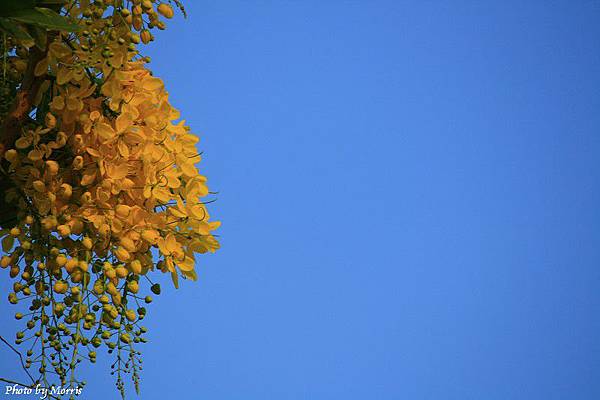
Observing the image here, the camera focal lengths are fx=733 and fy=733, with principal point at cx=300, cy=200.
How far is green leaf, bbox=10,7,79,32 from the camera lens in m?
0.40

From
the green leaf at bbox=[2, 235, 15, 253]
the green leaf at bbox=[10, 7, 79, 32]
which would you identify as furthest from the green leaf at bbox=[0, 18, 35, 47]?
the green leaf at bbox=[2, 235, 15, 253]

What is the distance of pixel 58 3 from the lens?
17.8 inches

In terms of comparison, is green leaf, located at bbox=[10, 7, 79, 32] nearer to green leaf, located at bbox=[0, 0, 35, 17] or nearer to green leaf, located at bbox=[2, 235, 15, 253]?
green leaf, located at bbox=[0, 0, 35, 17]

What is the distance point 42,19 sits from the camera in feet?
1.32

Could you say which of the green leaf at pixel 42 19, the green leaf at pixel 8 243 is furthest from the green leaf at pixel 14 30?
the green leaf at pixel 8 243

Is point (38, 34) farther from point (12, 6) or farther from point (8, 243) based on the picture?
point (8, 243)

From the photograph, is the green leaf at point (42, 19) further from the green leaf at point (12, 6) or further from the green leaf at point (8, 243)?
the green leaf at point (8, 243)

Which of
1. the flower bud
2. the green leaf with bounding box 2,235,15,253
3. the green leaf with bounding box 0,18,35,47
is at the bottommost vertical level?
the green leaf with bounding box 2,235,15,253

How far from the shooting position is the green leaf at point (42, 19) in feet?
1.32

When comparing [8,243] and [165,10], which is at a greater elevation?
[165,10]

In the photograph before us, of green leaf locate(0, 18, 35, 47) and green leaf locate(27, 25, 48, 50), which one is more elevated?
green leaf locate(27, 25, 48, 50)

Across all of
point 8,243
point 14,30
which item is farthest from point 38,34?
point 8,243

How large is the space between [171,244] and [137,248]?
0.02m

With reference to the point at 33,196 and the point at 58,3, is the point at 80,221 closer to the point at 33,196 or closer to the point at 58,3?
the point at 33,196
